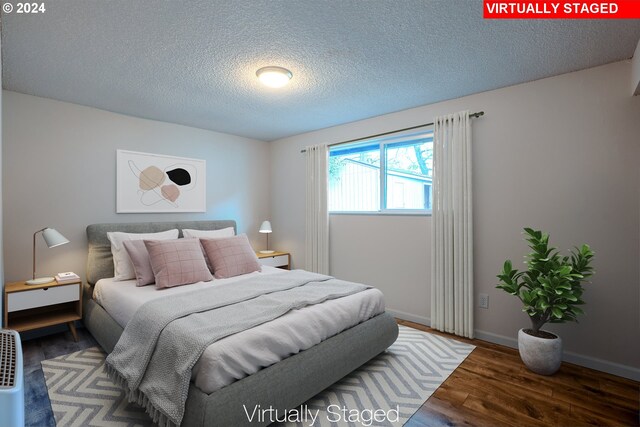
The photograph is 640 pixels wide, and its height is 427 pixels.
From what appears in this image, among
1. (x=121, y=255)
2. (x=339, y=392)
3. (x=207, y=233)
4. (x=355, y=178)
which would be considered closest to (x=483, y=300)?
(x=339, y=392)

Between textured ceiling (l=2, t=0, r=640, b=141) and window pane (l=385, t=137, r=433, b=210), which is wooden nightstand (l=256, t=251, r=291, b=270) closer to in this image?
window pane (l=385, t=137, r=433, b=210)

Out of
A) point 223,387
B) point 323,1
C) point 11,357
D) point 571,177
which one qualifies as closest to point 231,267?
point 223,387

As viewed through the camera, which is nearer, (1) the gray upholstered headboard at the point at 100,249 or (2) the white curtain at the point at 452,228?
(2) the white curtain at the point at 452,228

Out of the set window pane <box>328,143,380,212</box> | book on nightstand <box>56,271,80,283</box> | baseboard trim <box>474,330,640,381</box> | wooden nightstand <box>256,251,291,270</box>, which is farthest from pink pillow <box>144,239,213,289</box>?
baseboard trim <box>474,330,640,381</box>

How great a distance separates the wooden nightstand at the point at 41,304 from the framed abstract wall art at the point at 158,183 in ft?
3.34

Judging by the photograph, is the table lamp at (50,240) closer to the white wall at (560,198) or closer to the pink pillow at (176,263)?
the pink pillow at (176,263)

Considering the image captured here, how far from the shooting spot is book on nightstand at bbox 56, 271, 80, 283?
2854 millimetres

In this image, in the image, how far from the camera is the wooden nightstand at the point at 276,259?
4403mm

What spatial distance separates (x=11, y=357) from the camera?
103 centimetres

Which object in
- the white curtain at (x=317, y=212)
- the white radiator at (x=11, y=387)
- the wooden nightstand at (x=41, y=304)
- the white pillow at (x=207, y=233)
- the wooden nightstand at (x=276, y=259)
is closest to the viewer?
the white radiator at (x=11, y=387)

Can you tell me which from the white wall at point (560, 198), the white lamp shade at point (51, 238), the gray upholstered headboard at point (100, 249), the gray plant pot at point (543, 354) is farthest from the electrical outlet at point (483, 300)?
the white lamp shade at point (51, 238)

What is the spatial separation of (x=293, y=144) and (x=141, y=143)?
2.01m

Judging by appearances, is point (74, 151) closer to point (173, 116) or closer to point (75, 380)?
point (173, 116)

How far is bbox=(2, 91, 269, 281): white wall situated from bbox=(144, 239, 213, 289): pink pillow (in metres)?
0.92
